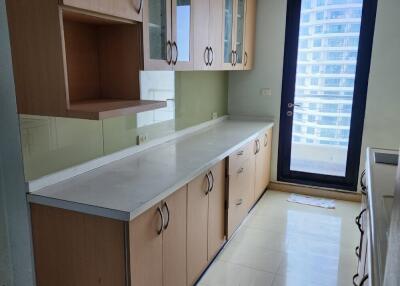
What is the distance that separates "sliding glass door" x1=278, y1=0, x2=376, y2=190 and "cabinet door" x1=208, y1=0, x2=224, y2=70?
1.26 m

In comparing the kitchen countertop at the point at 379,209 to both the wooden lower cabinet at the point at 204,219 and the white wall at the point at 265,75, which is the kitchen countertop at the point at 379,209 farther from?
the white wall at the point at 265,75

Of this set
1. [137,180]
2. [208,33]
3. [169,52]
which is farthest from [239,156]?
[137,180]

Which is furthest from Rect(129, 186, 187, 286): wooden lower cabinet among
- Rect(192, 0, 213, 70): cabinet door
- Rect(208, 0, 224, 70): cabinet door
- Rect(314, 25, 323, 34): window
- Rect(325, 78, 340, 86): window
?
Rect(314, 25, 323, 34): window

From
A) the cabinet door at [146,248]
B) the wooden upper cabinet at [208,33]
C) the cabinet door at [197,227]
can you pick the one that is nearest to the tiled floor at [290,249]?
the cabinet door at [197,227]

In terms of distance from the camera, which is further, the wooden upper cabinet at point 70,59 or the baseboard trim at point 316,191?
the baseboard trim at point 316,191

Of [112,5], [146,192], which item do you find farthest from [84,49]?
[146,192]

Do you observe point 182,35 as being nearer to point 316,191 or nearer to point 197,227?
point 197,227

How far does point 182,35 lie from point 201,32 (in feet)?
1.05

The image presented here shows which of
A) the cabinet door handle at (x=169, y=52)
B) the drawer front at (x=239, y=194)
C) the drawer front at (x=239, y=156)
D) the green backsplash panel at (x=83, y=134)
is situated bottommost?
the drawer front at (x=239, y=194)

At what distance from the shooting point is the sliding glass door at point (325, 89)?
3.67m

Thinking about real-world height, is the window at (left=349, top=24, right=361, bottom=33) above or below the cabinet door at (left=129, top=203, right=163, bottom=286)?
above

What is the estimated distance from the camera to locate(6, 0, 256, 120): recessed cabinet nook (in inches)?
58.3

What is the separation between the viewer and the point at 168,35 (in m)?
2.16

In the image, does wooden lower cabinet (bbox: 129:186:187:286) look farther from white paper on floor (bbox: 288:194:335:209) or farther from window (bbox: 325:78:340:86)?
window (bbox: 325:78:340:86)
